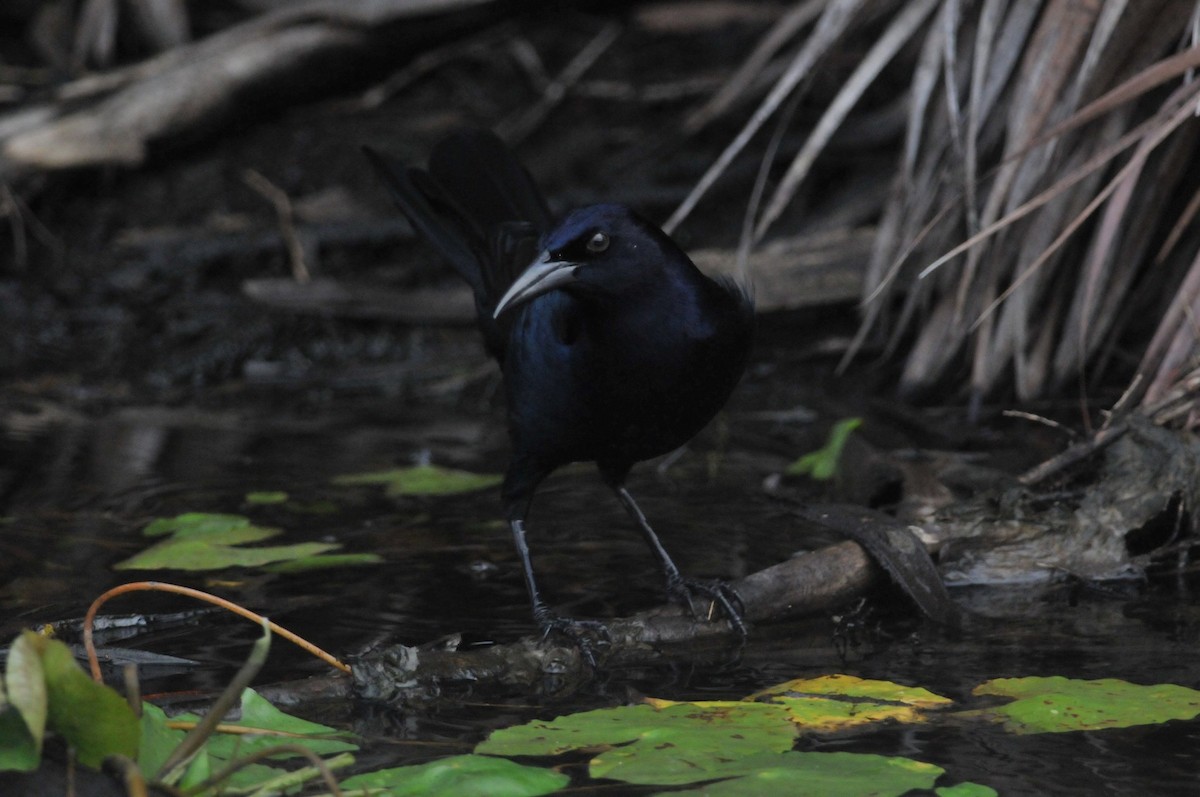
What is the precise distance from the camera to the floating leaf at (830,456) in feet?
12.7

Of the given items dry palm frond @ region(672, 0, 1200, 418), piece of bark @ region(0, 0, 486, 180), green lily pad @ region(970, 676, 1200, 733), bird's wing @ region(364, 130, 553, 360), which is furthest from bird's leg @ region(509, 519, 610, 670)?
piece of bark @ region(0, 0, 486, 180)

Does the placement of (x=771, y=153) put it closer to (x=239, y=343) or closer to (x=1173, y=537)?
(x=1173, y=537)

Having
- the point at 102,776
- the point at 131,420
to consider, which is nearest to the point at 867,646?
the point at 102,776

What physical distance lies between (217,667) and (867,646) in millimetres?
1193

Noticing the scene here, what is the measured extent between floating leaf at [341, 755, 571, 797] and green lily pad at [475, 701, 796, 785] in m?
0.10

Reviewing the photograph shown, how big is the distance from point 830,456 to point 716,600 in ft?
3.89

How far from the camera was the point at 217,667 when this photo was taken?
8.45 feet

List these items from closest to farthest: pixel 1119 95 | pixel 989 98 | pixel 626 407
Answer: pixel 626 407, pixel 1119 95, pixel 989 98

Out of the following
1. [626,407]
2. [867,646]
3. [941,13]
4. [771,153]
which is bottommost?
[867,646]

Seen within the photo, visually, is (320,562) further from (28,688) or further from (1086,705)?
(1086,705)

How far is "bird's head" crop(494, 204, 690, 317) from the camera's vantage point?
2.81 meters

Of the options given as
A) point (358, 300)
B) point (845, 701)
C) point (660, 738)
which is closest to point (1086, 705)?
point (845, 701)

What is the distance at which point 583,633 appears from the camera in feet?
8.59

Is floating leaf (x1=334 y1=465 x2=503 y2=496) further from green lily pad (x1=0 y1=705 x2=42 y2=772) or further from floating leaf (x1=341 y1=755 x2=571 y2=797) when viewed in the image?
green lily pad (x1=0 y1=705 x2=42 y2=772)
